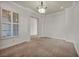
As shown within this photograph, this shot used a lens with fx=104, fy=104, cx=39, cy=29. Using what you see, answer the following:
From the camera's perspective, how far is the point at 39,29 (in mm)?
2154

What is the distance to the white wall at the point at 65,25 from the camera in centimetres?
204

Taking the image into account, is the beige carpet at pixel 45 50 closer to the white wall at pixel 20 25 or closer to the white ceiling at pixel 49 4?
the white wall at pixel 20 25

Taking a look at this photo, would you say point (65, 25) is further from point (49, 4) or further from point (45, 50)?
point (45, 50)

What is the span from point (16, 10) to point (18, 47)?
2.43 feet

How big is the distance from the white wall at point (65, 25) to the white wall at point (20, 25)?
32 cm

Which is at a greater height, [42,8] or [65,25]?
[42,8]

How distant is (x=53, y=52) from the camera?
207cm

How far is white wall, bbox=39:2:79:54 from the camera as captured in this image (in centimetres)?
204

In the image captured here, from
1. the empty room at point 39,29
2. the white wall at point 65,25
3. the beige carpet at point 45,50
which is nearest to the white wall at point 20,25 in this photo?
the empty room at point 39,29

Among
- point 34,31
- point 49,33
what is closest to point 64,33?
point 49,33

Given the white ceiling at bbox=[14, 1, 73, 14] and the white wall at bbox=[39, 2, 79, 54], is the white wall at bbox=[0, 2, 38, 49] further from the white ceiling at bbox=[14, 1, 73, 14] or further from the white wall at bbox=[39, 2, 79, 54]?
the white wall at bbox=[39, 2, 79, 54]

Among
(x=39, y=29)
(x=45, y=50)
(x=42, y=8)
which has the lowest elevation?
(x=45, y=50)

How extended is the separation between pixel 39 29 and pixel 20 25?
40 centimetres

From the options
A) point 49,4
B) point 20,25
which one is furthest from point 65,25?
point 20,25
